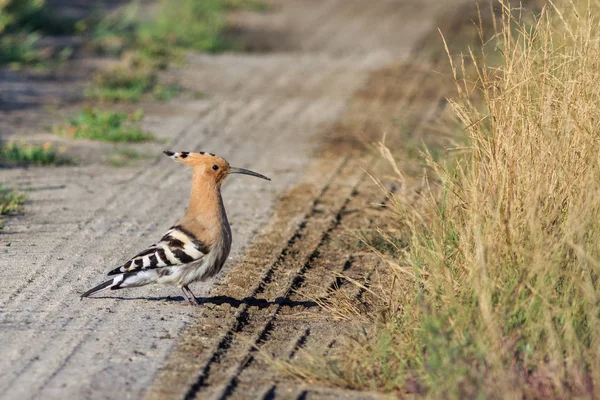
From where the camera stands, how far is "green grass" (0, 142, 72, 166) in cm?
866

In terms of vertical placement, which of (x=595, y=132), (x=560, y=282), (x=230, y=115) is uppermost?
(x=595, y=132)

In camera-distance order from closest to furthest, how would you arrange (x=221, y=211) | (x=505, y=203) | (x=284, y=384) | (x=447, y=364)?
(x=447, y=364), (x=284, y=384), (x=505, y=203), (x=221, y=211)

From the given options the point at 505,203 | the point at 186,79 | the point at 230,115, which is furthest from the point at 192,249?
the point at 186,79

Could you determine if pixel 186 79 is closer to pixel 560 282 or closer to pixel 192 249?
pixel 192 249

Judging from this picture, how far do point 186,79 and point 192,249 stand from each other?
6.81m

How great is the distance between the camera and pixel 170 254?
5.59 metres

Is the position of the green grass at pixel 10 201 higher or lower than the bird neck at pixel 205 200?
lower

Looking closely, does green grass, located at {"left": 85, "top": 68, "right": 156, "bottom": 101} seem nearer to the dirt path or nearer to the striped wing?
the dirt path

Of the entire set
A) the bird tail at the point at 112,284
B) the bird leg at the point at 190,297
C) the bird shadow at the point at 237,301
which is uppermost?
the bird tail at the point at 112,284

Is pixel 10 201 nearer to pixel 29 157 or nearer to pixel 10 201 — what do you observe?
pixel 10 201

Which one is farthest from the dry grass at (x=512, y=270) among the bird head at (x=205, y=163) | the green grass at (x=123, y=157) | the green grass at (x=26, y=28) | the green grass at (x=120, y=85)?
the green grass at (x=26, y=28)

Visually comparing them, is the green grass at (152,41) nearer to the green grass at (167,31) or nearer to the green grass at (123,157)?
the green grass at (167,31)

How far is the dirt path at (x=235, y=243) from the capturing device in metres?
4.93

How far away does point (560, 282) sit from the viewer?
5.10 meters
